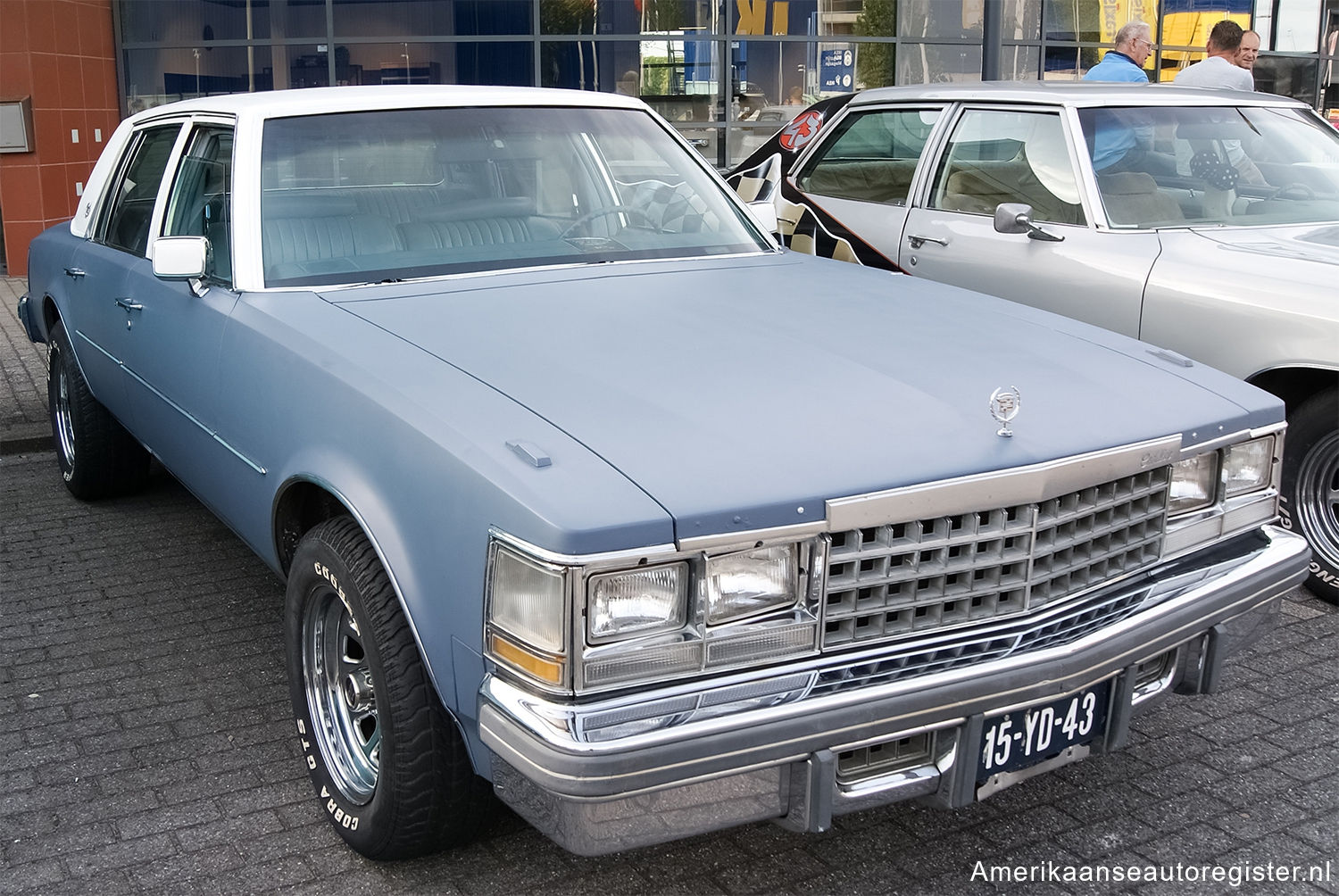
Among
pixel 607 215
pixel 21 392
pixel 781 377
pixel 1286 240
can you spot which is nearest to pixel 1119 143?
pixel 1286 240

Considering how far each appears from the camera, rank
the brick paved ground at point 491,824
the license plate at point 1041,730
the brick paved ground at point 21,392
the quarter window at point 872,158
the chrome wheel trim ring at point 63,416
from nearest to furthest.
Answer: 1. the license plate at point 1041,730
2. the brick paved ground at point 491,824
3. the chrome wheel trim ring at point 63,416
4. the quarter window at point 872,158
5. the brick paved ground at point 21,392

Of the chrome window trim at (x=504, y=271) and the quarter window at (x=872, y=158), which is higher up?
the quarter window at (x=872, y=158)

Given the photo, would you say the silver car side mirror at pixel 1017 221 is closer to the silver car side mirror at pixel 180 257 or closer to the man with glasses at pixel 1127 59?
the man with glasses at pixel 1127 59

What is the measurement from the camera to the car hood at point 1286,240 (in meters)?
4.50

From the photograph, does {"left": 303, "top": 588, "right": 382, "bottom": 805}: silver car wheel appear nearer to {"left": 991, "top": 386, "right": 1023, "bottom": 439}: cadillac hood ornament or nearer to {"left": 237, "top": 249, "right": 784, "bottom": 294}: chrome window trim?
{"left": 237, "top": 249, "right": 784, "bottom": 294}: chrome window trim

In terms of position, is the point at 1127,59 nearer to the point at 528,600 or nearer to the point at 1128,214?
the point at 1128,214

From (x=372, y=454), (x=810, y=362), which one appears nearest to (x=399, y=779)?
(x=372, y=454)

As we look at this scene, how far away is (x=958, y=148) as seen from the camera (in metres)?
5.67

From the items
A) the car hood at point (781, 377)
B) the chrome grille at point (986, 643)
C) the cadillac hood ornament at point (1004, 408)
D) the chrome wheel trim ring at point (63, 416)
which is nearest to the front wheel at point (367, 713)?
the car hood at point (781, 377)

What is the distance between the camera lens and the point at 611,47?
13023mm

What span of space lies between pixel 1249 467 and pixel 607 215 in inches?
78.5

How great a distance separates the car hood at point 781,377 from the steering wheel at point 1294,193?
2112 millimetres

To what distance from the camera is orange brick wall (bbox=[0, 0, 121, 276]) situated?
1162 centimetres

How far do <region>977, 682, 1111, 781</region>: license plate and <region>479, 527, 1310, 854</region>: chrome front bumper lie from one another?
3 cm
